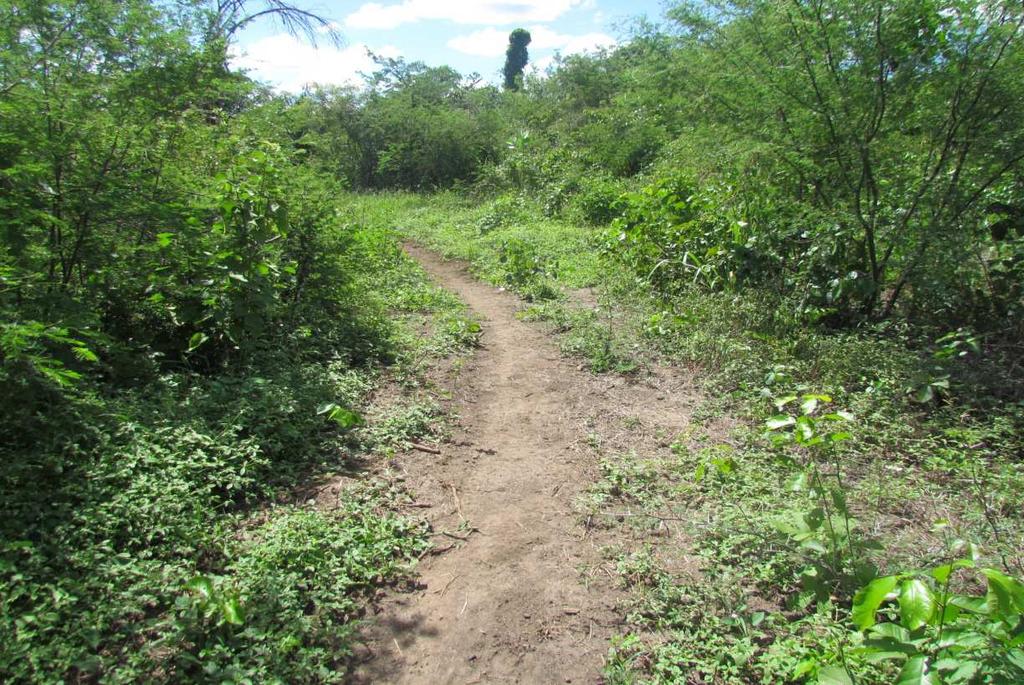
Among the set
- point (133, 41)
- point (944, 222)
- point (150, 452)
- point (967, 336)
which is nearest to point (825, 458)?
point (967, 336)

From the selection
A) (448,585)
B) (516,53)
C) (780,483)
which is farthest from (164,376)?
(516,53)

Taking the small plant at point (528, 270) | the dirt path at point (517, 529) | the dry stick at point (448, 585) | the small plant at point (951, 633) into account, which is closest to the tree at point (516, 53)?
the small plant at point (528, 270)

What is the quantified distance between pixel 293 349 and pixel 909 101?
220 inches

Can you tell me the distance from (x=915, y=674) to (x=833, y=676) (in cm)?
50

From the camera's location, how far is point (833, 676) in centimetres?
230

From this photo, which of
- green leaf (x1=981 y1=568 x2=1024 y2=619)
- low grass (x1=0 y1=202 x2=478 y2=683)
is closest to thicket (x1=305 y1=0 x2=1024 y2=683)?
green leaf (x1=981 y1=568 x2=1024 y2=619)

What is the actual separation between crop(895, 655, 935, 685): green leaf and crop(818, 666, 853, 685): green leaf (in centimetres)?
43

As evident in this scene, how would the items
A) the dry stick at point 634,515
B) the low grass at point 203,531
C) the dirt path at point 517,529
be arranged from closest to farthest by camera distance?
1. the low grass at point 203,531
2. the dirt path at point 517,529
3. the dry stick at point 634,515

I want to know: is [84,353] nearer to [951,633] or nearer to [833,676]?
[833,676]

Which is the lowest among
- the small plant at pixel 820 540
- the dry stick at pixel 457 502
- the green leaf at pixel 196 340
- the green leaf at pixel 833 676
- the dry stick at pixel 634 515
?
the dry stick at pixel 457 502

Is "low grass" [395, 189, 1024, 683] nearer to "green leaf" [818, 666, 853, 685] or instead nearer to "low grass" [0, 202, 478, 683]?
"green leaf" [818, 666, 853, 685]

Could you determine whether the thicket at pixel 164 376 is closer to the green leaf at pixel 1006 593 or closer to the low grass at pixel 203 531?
the low grass at pixel 203 531

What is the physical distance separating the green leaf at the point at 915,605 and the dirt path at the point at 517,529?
1.25 meters

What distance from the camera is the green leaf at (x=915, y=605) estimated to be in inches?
77.5
